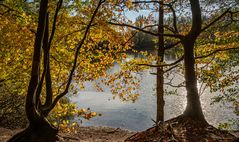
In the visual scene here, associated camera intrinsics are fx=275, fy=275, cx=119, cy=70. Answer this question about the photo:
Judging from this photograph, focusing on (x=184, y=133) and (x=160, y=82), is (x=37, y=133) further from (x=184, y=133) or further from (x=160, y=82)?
(x=160, y=82)

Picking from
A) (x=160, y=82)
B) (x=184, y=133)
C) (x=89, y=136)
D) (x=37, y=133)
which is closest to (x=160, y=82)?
(x=160, y=82)

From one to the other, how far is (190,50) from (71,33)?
5.46 m

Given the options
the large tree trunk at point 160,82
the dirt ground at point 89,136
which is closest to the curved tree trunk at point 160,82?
the large tree trunk at point 160,82

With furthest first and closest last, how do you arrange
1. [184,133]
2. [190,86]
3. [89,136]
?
[89,136] → [190,86] → [184,133]

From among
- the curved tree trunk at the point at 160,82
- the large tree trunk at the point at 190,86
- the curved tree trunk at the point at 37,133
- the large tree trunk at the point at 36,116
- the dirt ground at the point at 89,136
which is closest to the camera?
the large tree trunk at the point at 36,116

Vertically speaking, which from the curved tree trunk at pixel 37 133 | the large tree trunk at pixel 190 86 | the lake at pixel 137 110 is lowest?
the lake at pixel 137 110

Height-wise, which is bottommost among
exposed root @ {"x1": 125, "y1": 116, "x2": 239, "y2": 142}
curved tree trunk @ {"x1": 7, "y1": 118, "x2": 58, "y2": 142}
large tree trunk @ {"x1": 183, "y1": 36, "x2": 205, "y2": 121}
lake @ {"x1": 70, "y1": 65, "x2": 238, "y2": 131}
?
lake @ {"x1": 70, "y1": 65, "x2": 238, "y2": 131}

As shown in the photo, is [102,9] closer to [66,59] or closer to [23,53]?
[66,59]

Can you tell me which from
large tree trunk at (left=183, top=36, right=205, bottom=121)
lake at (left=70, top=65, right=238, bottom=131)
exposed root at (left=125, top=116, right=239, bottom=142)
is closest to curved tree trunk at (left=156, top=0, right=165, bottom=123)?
large tree trunk at (left=183, top=36, right=205, bottom=121)

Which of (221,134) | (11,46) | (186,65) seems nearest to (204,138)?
(221,134)

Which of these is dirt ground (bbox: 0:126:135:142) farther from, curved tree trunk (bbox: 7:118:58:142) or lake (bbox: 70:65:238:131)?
lake (bbox: 70:65:238:131)

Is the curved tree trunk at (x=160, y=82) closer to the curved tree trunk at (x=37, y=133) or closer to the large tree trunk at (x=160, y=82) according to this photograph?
the large tree trunk at (x=160, y=82)

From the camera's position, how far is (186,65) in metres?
12.8

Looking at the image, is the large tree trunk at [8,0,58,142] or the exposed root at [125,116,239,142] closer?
the large tree trunk at [8,0,58,142]
